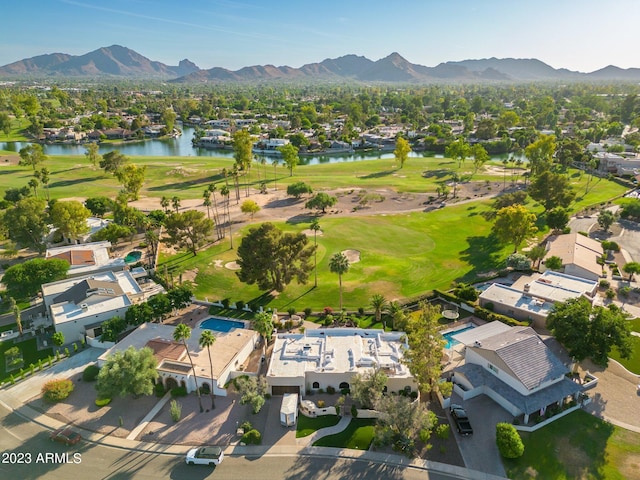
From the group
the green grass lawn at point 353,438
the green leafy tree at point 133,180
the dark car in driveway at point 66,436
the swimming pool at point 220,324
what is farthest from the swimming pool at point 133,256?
the green grass lawn at point 353,438

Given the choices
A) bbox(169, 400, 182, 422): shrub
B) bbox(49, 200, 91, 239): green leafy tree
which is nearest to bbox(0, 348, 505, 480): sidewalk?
bbox(169, 400, 182, 422): shrub

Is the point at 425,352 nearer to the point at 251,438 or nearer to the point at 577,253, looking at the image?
the point at 251,438

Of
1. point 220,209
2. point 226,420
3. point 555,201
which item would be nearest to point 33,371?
point 226,420

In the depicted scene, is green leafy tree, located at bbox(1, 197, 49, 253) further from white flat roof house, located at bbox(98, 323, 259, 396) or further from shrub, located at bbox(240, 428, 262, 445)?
shrub, located at bbox(240, 428, 262, 445)

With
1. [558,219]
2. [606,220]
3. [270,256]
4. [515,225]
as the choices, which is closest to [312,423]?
[270,256]

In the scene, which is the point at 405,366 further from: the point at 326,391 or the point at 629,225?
the point at 629,225

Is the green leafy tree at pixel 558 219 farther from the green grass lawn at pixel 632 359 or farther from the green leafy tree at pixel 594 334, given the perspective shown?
the green leafy tree at pixel 594 334
